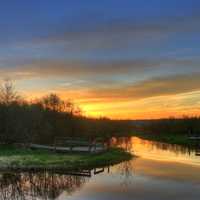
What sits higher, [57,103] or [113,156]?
[57,103]

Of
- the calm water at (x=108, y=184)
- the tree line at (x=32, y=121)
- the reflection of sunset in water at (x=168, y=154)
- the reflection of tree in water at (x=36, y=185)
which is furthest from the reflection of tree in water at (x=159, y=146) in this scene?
the reflection of tree in water at (x=36, y=185)

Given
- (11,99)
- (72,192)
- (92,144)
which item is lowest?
(72,192)

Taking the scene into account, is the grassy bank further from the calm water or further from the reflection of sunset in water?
the reflection of sunset in water

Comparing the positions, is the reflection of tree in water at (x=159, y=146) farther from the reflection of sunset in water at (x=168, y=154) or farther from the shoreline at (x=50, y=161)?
the shoreline at (x=50, y=161)

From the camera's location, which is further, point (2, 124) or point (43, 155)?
point (2, 124)

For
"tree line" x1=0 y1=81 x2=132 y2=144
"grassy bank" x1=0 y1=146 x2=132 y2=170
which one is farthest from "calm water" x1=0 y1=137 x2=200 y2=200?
"tree line" x1=0 y1=81 x2=132 y2=144

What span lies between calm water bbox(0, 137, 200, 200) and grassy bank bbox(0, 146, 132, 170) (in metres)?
1.54

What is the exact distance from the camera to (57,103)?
2736 inches

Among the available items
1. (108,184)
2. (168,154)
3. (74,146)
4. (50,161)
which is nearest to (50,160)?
(50,161)

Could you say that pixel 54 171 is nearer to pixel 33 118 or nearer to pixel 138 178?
pixel 138 178

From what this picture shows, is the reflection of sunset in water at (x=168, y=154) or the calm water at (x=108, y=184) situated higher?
the reflection of sunset in water at (x=168, y=154)

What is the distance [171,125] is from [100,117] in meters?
21.5

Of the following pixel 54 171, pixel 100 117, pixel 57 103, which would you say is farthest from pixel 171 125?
pixel 54 171

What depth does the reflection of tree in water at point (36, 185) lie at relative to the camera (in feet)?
59.8
